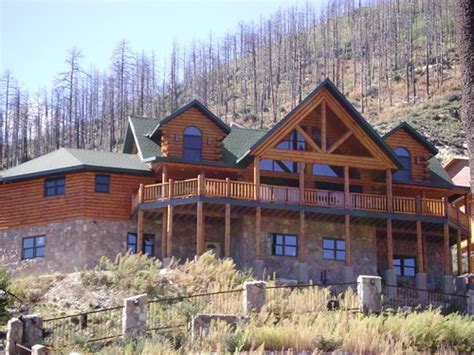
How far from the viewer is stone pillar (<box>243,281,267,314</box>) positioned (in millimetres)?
27688

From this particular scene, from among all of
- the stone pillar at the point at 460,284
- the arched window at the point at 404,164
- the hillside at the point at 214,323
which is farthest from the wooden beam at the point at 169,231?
the stone pillar at the point at 460,284

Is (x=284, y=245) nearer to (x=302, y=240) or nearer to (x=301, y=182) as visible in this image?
(x=302, y=240)

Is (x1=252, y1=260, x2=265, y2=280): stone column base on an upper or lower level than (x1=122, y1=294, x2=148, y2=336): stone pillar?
upper

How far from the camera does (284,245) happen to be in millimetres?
40406

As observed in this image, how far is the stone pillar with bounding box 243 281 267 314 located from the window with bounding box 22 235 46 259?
15.3 meters

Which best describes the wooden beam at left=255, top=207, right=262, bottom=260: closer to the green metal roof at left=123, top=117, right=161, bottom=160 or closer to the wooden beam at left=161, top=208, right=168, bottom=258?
the wooden beam at left=161, top=208, right=168, bottom=258

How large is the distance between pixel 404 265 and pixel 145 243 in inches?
476

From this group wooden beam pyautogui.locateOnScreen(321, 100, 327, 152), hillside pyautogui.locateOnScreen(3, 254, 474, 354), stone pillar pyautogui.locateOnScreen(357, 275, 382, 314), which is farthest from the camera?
wooden beam pyautogui.locateOnScreen(321, 100, 327, 152)

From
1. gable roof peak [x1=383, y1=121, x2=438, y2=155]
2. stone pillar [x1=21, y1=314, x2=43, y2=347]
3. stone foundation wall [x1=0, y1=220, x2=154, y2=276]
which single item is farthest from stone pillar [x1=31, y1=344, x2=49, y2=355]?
gable roof peak [x1=383, y1=121, x2=438, y2=155]

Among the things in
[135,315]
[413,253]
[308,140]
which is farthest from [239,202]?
[135,315]

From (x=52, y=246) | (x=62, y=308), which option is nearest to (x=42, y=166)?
(x=52, y=246)

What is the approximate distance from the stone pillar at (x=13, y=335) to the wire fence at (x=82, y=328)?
1.19m

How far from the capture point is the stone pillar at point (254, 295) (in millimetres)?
27688

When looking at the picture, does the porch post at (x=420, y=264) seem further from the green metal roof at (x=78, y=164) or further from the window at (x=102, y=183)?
the window at (x=102, y=183)
